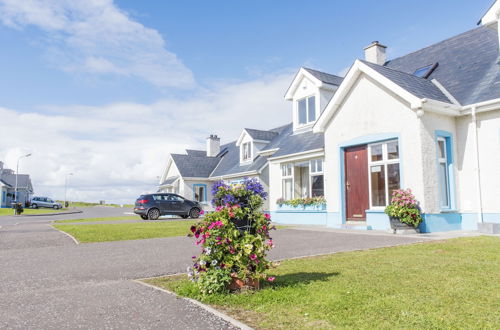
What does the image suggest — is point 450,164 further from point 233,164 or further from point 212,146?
point 212,146

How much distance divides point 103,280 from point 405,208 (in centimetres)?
931

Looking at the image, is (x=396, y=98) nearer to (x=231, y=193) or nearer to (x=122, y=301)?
(x=231, y=193)

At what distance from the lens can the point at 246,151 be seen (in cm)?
3017

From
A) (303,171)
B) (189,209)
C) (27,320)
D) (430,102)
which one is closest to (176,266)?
(27,320)

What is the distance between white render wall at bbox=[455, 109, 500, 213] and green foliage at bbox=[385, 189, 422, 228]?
7.09 ft

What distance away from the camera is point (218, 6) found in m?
11.8

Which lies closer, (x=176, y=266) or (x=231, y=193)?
(x=231, y=193)

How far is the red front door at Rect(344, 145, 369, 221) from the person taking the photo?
14.1 meters

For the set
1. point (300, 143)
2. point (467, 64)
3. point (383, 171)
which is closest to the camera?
point (383, 171)

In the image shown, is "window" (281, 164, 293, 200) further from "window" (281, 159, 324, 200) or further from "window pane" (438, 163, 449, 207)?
"window pane" (438, 163, 449, 207)

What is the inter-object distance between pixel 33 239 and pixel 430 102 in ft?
43.3

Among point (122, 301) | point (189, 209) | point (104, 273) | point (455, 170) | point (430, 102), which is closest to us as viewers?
point (122, 301)

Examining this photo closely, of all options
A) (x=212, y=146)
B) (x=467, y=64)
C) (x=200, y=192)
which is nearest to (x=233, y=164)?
(x=200, y=192)

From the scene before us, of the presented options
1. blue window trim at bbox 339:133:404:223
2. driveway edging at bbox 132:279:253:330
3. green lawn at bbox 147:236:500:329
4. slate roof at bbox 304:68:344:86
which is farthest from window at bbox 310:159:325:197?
driveway edging at bbox 132:279:253:330
